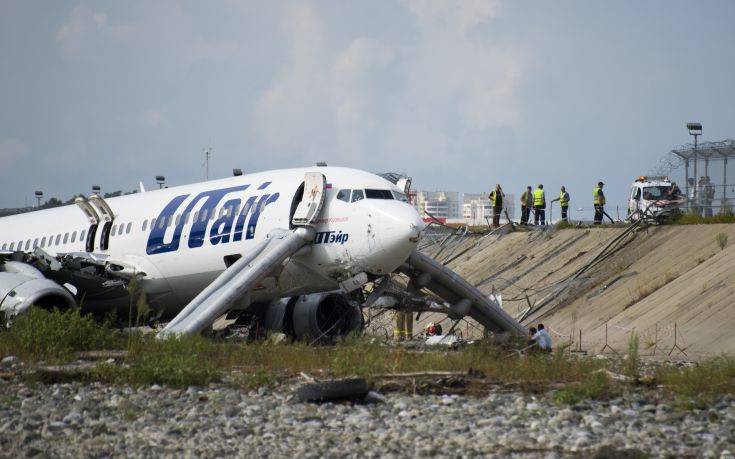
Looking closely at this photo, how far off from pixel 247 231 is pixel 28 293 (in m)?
4.62

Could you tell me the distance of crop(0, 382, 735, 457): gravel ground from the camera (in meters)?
11.5

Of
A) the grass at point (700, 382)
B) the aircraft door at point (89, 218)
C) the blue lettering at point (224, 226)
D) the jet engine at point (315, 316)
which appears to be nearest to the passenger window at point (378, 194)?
the blue lettering at point (224, 226)

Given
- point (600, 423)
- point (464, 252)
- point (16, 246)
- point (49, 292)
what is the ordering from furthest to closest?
point (464, 252) < point (16, 246) < point (49, 292) < point (600, 423)

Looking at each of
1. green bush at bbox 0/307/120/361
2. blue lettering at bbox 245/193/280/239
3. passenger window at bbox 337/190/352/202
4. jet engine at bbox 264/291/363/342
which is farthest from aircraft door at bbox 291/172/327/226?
green bush at bbox 0/307/120/361

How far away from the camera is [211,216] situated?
78.6ft

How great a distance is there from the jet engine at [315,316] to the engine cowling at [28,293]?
4753 mm

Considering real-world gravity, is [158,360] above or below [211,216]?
below

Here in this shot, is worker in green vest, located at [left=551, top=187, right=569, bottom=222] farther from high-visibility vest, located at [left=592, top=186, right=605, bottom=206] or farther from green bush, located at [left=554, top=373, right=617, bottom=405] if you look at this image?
green bush, located at [left=554, top=373, right=617, bottom=405]

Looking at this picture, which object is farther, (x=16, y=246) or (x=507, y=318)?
(x=16, y=246)

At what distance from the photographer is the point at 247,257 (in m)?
21.7

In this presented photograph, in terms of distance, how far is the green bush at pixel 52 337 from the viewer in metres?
18.2

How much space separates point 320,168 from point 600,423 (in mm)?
12101

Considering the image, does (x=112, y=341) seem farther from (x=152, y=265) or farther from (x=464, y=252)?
(x=464, y=252)

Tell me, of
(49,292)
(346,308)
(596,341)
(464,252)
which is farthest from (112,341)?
(464,252)
